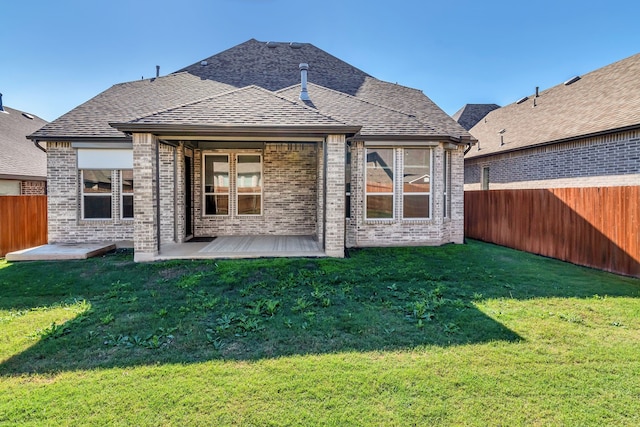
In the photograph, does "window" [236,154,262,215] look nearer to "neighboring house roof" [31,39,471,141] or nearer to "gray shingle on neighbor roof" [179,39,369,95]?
"neighboring house roof" [31,39,471,141]

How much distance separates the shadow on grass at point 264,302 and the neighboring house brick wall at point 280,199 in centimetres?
292

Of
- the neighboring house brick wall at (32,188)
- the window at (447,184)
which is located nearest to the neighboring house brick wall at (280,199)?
the window at (447,184)

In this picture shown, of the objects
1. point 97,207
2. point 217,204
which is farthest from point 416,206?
point 97,207

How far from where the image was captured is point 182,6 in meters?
12.5

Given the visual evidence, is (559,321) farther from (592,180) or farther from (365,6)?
(365,6)

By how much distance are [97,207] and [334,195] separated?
7.17 m

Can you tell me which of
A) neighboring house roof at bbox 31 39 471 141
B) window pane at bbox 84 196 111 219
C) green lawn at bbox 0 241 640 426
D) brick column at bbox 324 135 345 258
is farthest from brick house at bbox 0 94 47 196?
brick column at bbox 324 135 345 258

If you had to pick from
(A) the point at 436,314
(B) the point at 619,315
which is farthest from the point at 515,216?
(A) the point at 436,314

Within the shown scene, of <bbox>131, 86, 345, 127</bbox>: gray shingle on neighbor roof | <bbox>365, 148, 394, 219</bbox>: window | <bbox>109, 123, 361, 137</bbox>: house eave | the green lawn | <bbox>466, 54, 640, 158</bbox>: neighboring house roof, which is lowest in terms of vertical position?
the green lawn

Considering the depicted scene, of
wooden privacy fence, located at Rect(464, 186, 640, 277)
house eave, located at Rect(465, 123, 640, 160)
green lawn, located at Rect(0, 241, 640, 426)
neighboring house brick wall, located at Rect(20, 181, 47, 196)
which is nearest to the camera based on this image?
green lawn, located at Rect(0, 241, 640, 426)

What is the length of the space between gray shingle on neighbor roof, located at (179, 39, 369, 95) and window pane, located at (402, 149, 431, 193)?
16.2 ft

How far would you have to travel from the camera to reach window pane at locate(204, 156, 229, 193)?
11.0 metres

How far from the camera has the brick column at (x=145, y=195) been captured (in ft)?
24.8

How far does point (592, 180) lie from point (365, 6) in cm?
1020
